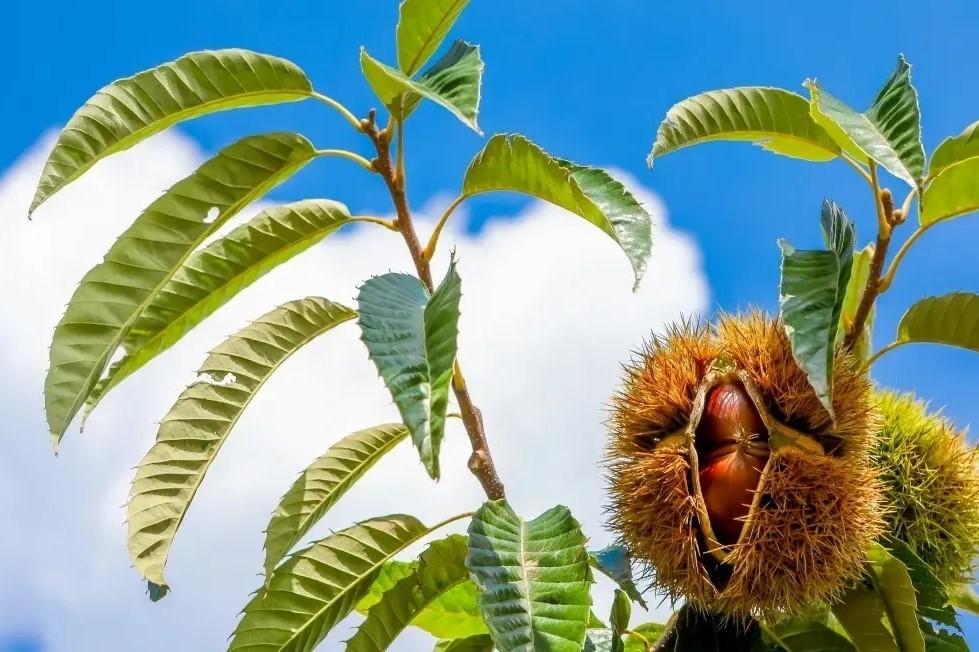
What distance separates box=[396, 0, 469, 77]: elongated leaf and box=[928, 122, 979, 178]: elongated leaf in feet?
2.24

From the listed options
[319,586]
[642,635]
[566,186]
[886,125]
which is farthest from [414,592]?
[886,125]

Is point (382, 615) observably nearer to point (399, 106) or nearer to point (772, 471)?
point (772, 471)

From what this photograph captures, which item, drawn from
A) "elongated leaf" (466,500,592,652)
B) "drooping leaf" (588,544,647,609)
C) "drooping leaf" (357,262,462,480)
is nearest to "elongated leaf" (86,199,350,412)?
"drooping leaf" (357,262,462,480)

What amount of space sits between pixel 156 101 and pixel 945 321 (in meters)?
1.14

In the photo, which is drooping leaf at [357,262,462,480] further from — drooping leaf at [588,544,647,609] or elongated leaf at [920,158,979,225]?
elongated leaf at [920,158,979,225]

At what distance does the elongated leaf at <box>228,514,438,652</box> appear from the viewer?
5.13 feet

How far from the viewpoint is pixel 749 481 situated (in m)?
1.46

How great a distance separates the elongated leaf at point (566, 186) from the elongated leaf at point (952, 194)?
0.49 meters

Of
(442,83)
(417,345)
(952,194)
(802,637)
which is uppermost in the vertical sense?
(442,83)

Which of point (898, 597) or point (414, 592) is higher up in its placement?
point (414, 592)

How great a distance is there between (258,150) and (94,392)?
1.33 feet

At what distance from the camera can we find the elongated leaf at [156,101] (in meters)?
1.41

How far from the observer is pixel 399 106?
1.54m

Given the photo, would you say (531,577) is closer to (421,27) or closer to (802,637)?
(802,637)
